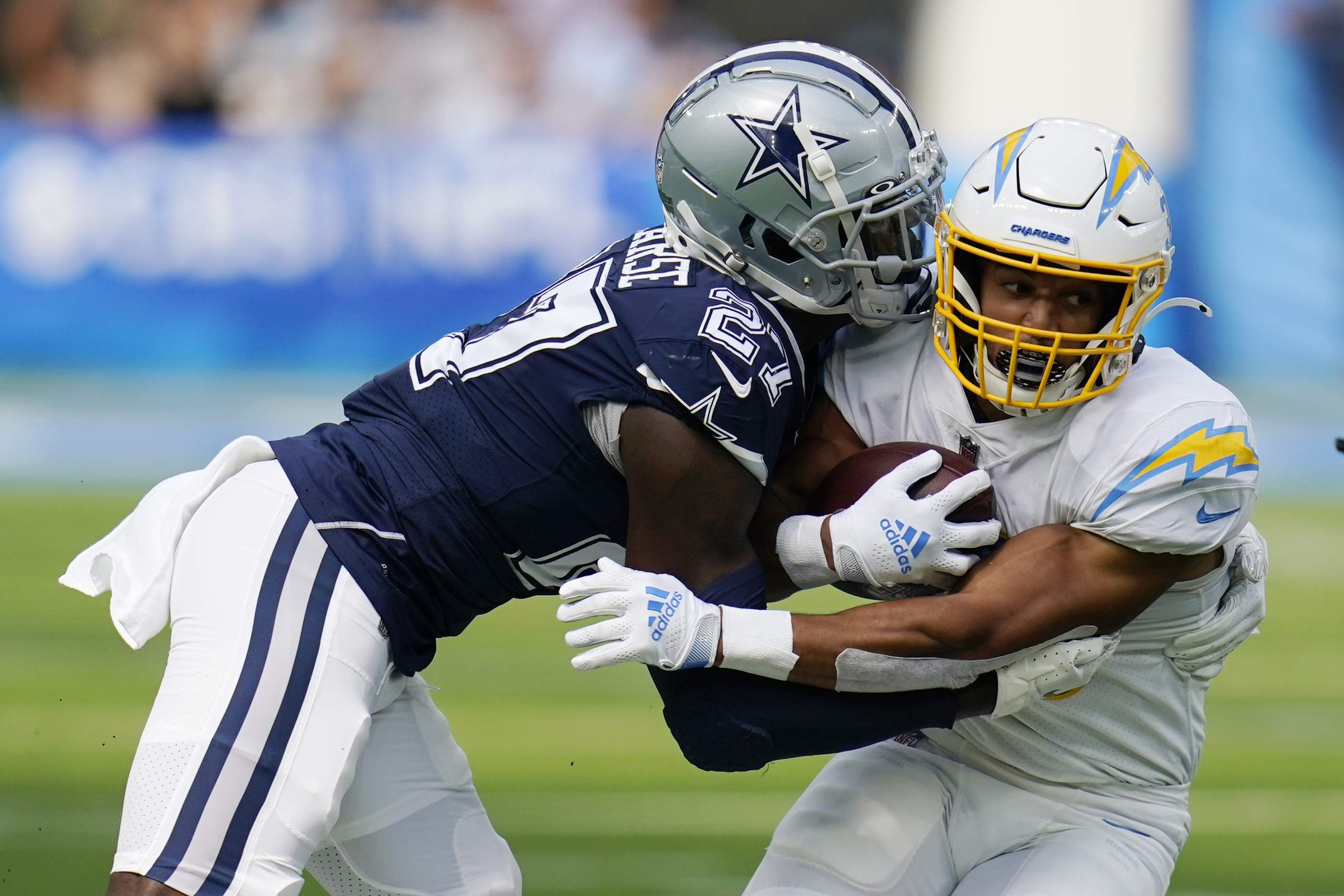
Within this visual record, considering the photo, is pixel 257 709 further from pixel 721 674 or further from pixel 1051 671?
pixel 1051 671

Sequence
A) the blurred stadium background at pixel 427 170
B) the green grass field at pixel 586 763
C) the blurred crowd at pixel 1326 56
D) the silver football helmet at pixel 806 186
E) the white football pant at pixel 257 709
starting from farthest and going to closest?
the blurred crowd at pixel 1326 56, the blurred stadium background at pixel 427 170, the green grass field at pixel 586 763, the silver football helmet at pixel 806 186, the white football pant at pixel 257 709

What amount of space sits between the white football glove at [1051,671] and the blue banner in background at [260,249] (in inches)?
311

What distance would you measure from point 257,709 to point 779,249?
123 cm

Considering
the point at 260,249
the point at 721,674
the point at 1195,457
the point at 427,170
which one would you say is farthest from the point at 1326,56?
the point at 721,674

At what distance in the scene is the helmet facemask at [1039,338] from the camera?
8.53 ft

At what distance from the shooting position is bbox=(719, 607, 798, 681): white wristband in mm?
2508

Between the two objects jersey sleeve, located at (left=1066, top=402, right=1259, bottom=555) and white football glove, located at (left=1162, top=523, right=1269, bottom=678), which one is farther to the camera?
white football glove, located at (left=1162, top=523, right=1269, bottom=678)

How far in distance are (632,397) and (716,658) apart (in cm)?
46

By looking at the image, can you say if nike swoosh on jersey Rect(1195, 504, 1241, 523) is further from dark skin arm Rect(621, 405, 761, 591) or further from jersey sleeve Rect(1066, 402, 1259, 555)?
dark skin arm Rect(621, 405, 761, 591)

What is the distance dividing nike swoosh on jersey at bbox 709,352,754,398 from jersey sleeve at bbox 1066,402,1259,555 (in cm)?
60

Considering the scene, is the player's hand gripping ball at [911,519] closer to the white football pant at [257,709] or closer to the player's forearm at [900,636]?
the player's forearm at [900,636]

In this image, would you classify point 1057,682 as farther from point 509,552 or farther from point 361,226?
point 361,226

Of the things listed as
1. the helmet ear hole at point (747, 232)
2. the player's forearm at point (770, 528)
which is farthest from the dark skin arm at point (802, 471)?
the helmet ear hole at point (747, 232)

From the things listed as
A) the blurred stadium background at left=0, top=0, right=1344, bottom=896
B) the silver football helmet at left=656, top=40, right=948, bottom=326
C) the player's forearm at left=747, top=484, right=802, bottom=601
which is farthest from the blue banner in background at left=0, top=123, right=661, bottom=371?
the player's forearm at left=747, top=484, right=802, bottom=601
